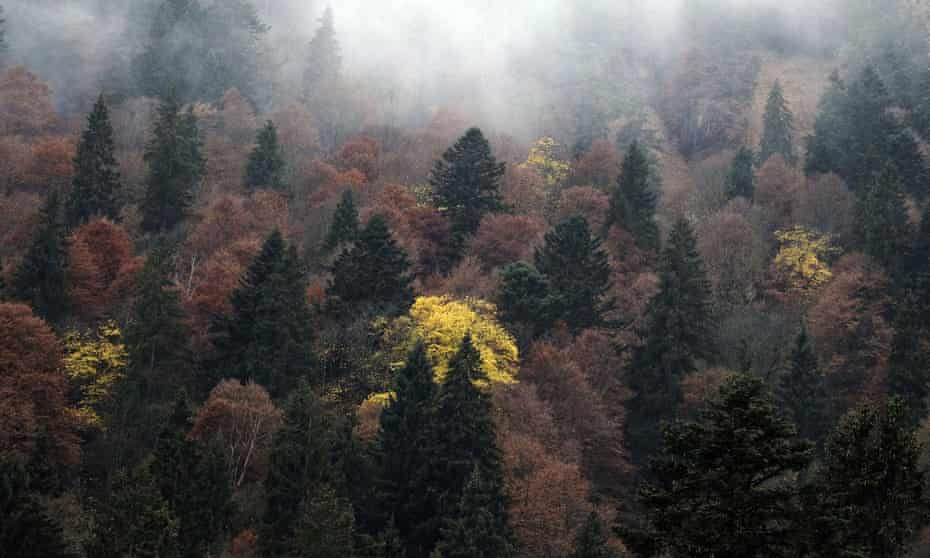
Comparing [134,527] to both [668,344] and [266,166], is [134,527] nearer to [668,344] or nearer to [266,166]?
[668,344]

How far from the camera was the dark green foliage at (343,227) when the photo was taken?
65438 mm

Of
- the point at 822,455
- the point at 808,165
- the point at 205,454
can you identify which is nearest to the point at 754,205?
the point at 808,165

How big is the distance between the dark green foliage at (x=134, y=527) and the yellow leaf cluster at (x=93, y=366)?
52.6 ft

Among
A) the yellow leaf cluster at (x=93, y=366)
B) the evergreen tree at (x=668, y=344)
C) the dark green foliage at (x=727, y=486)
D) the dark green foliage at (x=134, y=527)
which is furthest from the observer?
the evergreen tree at (x=668, y=344)

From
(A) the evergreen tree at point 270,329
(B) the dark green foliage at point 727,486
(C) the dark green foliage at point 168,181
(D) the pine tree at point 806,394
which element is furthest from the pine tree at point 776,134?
(B) the dark green foliage at point 727,486

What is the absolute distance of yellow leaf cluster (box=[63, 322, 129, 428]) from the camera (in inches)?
1987

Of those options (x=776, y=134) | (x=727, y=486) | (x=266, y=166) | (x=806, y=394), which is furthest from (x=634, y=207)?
(x=727, y=486)

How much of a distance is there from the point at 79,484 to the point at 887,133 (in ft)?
217

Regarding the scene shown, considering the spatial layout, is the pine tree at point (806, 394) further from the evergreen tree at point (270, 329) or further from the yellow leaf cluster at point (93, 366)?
the yellow leaf cluster at point (93, 366)

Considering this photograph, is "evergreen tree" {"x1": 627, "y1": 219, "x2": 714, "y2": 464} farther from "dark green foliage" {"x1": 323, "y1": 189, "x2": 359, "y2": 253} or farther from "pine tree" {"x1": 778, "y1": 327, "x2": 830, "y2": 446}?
"dark green foliage" {"x1": 323, "y1": 189, "x2": 359, "y2": 253}

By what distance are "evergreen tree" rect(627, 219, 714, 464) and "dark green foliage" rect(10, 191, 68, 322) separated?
109 ft

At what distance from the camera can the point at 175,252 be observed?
2517 inches

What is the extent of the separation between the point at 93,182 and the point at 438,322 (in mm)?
33282

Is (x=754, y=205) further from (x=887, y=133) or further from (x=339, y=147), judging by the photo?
(x=339, y=147)
